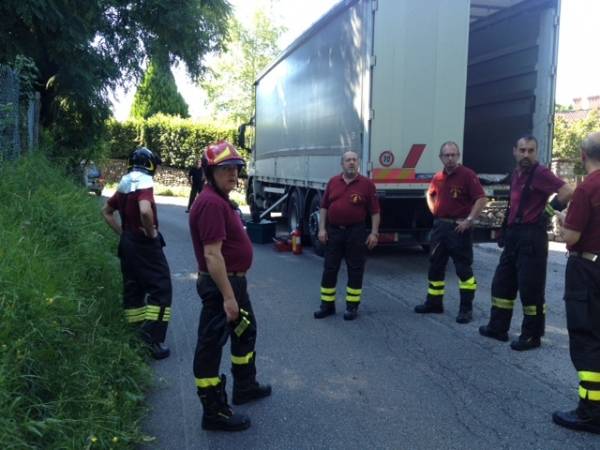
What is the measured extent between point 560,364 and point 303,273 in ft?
14.7

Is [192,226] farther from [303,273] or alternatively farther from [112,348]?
[303,273]

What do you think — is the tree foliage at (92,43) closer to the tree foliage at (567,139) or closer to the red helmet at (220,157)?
the red helmet at (220,157)

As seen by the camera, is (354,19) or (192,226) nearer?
(192,226)

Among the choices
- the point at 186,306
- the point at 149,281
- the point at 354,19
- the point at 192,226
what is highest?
the point at 354,19

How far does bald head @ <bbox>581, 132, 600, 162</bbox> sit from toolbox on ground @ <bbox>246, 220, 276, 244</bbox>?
27.1ft

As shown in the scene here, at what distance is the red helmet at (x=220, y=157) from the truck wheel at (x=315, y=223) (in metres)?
6.30

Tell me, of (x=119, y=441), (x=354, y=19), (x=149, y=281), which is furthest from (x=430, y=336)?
(x=354, y=19)

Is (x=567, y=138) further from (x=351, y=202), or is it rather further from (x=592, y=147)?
(x=592, y=147)

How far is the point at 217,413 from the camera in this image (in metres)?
3.74

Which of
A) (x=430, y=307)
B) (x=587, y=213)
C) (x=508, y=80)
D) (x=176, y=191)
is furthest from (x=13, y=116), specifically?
(x=176, y=191)

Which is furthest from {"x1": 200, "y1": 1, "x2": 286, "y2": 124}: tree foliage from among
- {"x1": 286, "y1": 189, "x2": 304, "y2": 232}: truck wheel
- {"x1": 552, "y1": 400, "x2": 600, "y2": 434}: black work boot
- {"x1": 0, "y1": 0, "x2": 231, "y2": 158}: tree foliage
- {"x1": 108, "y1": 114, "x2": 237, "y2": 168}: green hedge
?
{"x1": 552, "y1": 400, "x2": 600, "y2": 434}: black work boot

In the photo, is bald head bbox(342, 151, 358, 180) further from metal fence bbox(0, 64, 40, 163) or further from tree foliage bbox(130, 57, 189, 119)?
tree foliage bbox(130, 57, 189, 119)

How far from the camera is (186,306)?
22.4ft

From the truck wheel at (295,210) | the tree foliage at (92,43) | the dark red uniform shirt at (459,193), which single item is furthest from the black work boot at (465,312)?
the tree foliage at (92,43)
